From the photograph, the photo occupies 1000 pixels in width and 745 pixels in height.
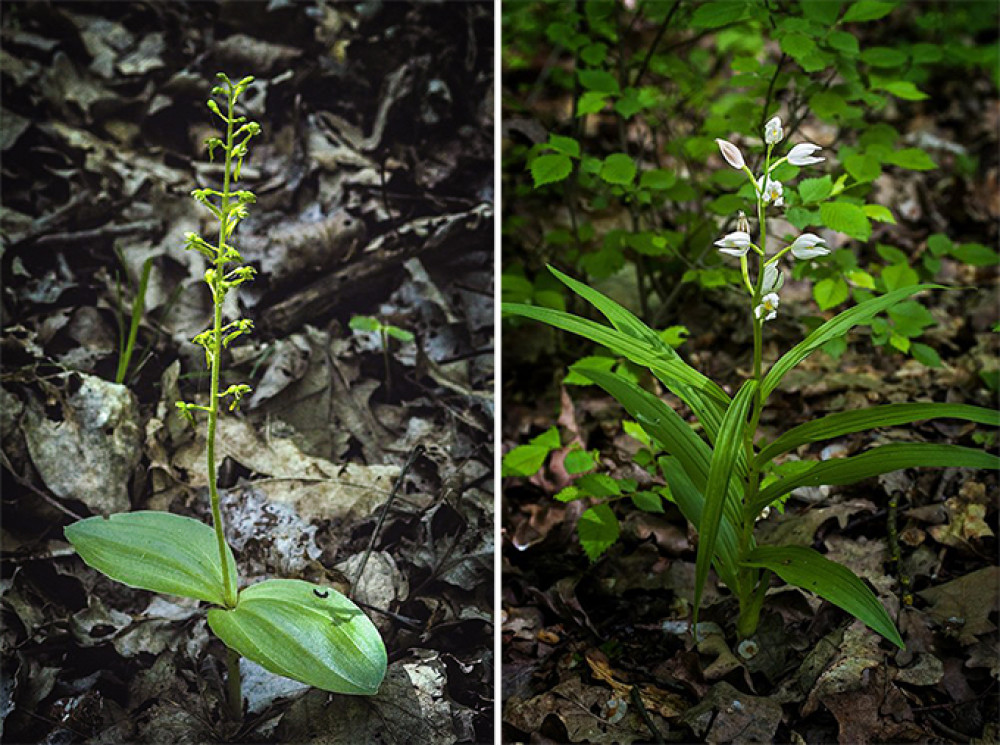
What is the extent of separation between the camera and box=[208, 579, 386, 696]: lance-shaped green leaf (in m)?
1.27

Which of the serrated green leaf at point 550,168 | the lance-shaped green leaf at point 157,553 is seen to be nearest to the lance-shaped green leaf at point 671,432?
the serrated green leaf at point 550,168

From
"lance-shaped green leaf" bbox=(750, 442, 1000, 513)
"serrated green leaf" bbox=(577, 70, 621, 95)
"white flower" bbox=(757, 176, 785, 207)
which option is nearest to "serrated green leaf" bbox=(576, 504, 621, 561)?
"lance-shaped green leaf" bbox=(750, 442, 1000, 513)

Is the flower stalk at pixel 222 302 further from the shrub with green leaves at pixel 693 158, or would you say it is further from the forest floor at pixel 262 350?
the shrub with green leaves at pixel 693 158

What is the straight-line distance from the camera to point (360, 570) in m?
1.48

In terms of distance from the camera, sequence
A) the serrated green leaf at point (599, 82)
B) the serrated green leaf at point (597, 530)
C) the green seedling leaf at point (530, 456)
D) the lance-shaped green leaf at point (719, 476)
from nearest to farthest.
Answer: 1. the lance-shaped green leaf at point (719, 476)
2. the serrated green leaf at point (597, 530)
3. the green seedling leaf at point (530, 456)
4. the serrated green leaf at point (599, 82)

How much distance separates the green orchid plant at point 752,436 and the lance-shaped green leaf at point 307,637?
493mm

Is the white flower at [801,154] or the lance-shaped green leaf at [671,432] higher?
the white flower at [801,154]

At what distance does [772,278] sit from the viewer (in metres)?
1.30

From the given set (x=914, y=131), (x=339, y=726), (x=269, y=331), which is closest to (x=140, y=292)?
(x=269, y=331)

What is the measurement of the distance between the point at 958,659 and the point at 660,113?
1765mm

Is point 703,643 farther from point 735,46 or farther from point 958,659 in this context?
point 735,46

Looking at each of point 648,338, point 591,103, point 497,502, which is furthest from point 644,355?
point 591,103

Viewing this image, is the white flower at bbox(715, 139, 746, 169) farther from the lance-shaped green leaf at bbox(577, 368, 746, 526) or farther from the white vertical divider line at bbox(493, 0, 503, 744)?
the white vertical divider line at bbox(493, 0, 503, 744)

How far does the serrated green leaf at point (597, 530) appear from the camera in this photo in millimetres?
1571
